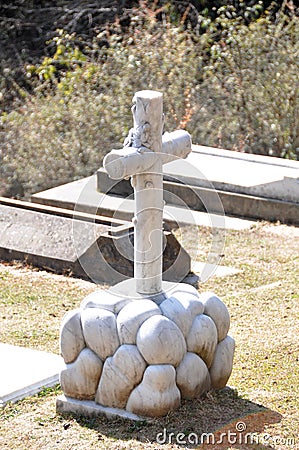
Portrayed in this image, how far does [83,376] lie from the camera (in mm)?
5242

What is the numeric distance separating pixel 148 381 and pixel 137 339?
0.72 ft

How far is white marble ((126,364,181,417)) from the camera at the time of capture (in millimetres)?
5078

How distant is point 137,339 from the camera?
202 inches

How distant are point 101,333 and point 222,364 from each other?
2.34 ft

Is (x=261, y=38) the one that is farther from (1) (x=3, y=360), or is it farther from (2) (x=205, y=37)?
(1) (x=3, y=360)

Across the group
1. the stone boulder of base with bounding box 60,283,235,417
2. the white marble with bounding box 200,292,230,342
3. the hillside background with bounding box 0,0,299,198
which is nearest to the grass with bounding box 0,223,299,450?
the stone boulder of base with bounding box 60,283,235,417

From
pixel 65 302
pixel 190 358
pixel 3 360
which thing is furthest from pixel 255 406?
pixel 65 302

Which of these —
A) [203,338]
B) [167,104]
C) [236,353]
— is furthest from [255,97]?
[203,338]

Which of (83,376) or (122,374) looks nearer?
(122,374)

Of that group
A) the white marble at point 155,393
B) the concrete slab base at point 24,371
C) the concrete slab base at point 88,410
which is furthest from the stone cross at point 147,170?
the concrete slab base at point 24,371

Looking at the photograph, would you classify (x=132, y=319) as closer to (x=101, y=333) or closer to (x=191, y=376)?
(x=101, y=333)

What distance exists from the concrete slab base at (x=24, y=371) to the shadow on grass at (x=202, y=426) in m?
0.51

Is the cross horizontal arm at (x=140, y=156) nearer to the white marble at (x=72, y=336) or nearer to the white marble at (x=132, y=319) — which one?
the white marble at (x=132, y=319)

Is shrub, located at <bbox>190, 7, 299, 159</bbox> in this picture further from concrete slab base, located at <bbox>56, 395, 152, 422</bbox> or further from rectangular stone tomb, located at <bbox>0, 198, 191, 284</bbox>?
concrete slab base, located at <bbox>56, 395, 152, 422</bbox>
